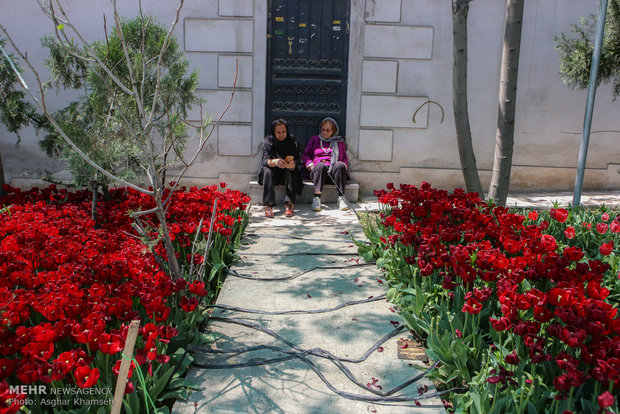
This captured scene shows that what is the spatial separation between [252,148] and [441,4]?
123 inches

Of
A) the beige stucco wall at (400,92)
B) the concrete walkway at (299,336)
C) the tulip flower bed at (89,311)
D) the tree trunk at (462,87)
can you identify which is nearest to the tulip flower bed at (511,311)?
the concrete walkway at (299,336)

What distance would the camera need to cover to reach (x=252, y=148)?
24.3 ft

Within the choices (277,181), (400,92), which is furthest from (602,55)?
(277,181)

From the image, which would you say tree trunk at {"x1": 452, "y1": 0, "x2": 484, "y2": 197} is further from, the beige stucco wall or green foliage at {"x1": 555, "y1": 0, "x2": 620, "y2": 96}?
the beige stucco wall

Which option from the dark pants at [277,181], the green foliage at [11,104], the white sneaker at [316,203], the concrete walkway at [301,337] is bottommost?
the concrete walkway at [301,337]

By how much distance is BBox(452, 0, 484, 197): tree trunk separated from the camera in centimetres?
528

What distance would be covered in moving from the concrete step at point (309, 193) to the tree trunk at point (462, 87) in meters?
1.65

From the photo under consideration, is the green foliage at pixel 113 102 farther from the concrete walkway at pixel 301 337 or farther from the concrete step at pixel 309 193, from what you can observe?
the concrete step at pixel 309 193

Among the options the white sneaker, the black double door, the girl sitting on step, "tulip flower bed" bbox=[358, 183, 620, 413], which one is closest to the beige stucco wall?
the black double door

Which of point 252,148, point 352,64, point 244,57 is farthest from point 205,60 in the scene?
point 352,64

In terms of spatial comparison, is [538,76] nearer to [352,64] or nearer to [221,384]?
[352,64]

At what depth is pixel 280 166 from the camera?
6.51 meters

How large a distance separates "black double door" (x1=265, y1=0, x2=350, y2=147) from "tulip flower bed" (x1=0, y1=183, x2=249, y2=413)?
338cm

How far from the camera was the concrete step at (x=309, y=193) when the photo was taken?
6875mm
